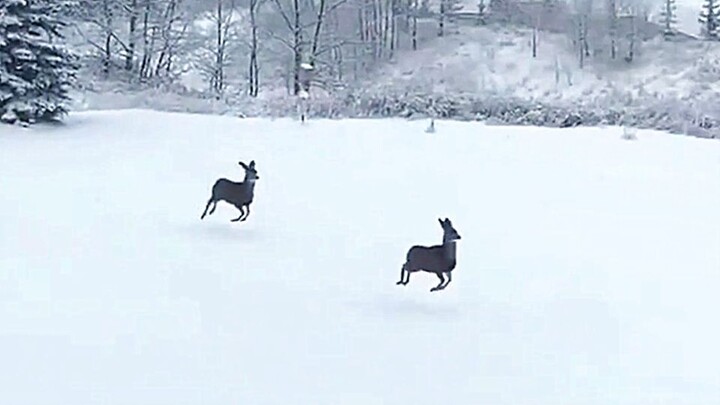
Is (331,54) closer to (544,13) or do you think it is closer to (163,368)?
(544,13)

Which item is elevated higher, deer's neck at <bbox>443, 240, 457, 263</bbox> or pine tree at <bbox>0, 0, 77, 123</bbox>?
pine tree at <bbox>0, 0, 77, 123</bbox>

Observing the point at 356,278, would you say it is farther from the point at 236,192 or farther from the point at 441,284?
the point at 236,192

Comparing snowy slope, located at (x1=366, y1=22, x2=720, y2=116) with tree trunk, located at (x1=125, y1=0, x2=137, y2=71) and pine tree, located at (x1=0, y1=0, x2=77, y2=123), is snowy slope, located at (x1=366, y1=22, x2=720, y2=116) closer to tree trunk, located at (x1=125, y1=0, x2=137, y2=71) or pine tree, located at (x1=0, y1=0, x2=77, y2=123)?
tree trunk, located at (x1=125, y1=0, x2=137, y2=71)

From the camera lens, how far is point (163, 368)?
10.1ft

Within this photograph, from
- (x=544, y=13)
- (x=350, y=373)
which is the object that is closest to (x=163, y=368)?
(x=350, y=373)

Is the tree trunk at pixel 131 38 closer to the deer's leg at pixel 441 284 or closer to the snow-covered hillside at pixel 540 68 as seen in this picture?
the snow-covered hillside at pixel 540 68

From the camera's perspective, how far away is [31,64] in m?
9.36

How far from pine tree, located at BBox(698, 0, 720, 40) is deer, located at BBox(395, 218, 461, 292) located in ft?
85.3

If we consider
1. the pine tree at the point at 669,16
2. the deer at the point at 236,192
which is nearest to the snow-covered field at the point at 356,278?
the deer at the point at 236,192

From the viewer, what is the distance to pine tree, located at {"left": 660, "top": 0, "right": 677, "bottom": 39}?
27.9 m

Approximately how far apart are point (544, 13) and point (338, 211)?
80.0ft

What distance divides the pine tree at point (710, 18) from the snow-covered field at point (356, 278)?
2161 cm

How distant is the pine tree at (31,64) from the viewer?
9195 mm

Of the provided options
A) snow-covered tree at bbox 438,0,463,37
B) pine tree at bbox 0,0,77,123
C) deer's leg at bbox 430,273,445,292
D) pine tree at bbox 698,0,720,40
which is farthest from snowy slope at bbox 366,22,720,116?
deer's leg at bbox 430,273,445,292
